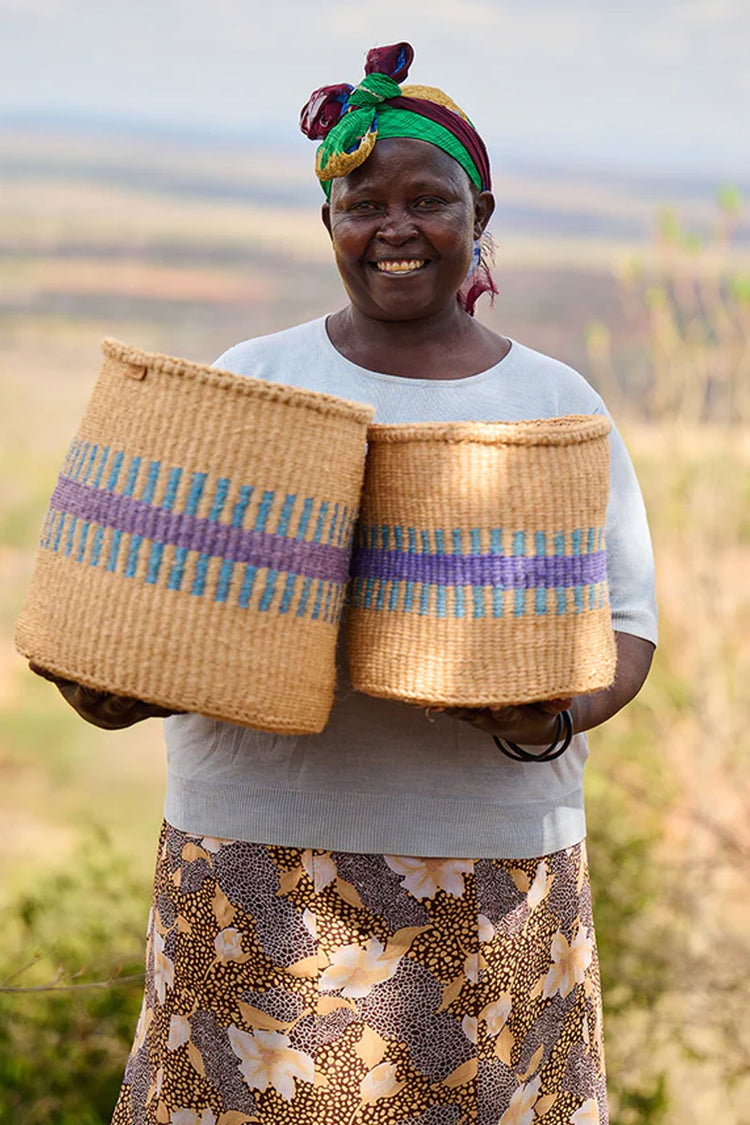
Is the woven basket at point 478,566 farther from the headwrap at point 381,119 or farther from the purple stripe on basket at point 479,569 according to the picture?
the headwrap at point 381,119

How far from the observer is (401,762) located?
4.50ft

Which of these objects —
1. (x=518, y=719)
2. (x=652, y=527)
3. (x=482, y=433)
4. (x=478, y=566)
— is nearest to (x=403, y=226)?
(x=482, y=433)

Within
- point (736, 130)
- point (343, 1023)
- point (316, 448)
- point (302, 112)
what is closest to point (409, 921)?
point (343, 1023)

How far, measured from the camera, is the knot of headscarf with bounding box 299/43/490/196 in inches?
53.3

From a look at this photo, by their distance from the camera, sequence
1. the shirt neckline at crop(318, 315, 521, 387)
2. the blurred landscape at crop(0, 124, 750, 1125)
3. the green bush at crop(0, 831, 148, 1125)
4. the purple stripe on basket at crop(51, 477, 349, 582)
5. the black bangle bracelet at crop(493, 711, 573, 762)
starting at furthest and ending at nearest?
the blurred landscape at crop(0, 124, 750, 1125)
the green bush at crop(0, 831, 148, 1125)
the shirt neckline at crop(318, 315, 521, 387)
the black bangle bracelet at crop(493, 711, 573, 762)
the purple stripe on basket at crop(51, 477, 349, 582)

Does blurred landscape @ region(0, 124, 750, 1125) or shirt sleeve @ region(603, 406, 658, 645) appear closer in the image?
shirt sleeve @ region(603, 406, 658, 645)

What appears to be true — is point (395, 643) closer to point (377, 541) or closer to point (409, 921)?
point (377, 541)

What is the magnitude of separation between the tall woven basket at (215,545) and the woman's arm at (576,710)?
183mm

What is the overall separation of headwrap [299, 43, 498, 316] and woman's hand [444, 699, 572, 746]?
1.95 feet

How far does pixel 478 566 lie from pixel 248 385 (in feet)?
0.88

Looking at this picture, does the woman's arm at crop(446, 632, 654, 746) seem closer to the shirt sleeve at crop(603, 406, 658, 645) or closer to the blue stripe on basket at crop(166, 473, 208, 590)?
the shirt sleeve at crop(603, 406, 658, 645)

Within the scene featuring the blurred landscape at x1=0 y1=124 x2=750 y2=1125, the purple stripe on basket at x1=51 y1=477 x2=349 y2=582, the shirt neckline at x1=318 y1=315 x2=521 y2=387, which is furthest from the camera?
the blurred landscape at x1=0 y1=124 x2=750 y2=1125

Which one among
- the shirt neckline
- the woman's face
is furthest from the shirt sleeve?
the woman's face

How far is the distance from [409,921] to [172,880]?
0.28m
